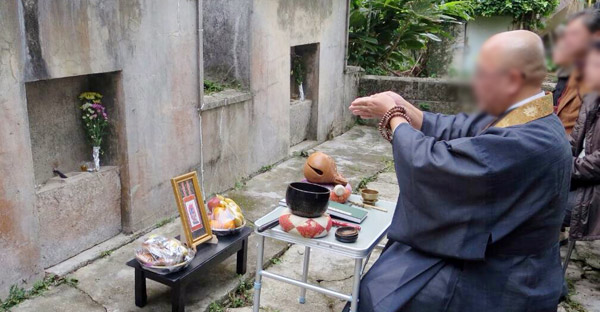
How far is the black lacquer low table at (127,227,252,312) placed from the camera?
3.12 m

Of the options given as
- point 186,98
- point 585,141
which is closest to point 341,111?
point 186,98

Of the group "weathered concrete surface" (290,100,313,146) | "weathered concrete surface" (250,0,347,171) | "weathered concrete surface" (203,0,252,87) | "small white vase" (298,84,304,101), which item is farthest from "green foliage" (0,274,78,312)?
"small white vase" (298,84,304,101)

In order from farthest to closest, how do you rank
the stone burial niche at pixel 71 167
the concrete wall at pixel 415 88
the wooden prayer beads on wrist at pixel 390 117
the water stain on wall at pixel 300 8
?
the concrete wall at pixel 415 88 → the water stain on wall at pixel 300 8 → the stone burial niche at pixel 71 167 → the wooden prayer beads on wrist at pixel 390 117

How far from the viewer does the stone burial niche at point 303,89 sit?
283 inches

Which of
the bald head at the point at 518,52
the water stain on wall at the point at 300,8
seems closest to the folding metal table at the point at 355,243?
the bald head at the point at 518,52

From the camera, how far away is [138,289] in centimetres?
329

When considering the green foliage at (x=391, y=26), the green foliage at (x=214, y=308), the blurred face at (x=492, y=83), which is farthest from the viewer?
the green foliage at (x=391, y=26)

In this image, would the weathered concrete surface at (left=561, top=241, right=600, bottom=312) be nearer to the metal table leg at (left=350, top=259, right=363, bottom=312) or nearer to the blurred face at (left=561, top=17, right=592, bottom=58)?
the metal table leg at (left=350, top=259, right=363, bottom=312)

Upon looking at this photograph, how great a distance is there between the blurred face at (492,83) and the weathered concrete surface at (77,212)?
3.03m

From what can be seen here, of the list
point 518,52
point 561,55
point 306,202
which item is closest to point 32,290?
point 306,202

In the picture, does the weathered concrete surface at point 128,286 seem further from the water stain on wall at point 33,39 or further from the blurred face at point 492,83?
the blurred face at point 492,83

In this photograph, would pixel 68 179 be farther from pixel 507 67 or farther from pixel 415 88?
pixel 415 88

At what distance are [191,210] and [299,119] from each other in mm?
4047

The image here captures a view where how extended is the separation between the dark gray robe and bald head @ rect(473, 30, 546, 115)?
0.27 meters
